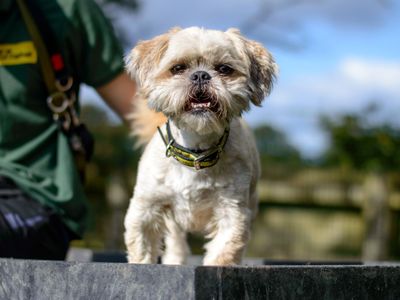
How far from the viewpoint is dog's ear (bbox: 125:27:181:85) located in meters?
3.10

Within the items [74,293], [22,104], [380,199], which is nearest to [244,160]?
[74,293]

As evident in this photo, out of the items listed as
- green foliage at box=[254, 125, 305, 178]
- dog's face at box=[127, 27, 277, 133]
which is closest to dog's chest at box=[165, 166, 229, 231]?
dog's face at box=[127, 27, 277, 133]

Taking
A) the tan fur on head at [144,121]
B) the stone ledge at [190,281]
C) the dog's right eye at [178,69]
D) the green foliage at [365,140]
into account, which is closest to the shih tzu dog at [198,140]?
the dog's right eye at [178,69]

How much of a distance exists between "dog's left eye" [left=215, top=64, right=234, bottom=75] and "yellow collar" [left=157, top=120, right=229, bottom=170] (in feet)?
0.79

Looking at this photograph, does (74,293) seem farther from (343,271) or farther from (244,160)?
(244,160)

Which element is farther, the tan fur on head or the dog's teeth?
the tan fur on head

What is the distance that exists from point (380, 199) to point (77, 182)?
5111 millimetres

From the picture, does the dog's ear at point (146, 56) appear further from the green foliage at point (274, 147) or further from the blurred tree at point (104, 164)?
the green foliage at point (274, 147)

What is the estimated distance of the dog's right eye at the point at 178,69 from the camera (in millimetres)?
3029

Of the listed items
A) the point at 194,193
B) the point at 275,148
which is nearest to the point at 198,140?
the point at 194,193

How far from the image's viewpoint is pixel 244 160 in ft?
10.3

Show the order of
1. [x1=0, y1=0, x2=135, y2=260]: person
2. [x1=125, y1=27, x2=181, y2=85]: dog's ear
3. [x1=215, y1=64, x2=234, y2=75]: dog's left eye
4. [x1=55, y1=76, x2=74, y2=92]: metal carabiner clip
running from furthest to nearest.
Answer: [x1=55, y1=76, x2=74, y2=92]: metal carabiner clip < [x1=0, y1=0, x2=135, y2=260]: person < [x1=125, y1=27, x2=181, y2=85]: dog's ear < [x1=215, y1=64, x2=234, y2=75]: dog's left eye

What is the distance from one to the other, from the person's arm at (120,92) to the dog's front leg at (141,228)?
3.69 ft

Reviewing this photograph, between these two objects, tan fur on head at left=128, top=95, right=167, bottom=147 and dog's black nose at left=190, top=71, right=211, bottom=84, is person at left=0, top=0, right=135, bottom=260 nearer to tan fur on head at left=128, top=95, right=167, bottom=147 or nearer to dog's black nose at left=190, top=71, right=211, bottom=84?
tan fur on head at left=128, top=95, right=167, bottom=147
